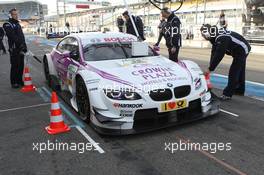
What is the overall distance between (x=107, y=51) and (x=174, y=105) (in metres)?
1.96

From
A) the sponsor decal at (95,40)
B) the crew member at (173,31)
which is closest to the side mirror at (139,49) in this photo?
the sponsor decal at (95,40)

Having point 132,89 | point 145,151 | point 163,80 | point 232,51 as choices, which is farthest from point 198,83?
point 232,51

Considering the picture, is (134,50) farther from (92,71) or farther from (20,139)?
(20,139)

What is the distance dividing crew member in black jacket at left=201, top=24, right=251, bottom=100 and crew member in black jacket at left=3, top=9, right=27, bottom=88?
4.72 m

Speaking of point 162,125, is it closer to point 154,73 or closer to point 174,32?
point 154,73

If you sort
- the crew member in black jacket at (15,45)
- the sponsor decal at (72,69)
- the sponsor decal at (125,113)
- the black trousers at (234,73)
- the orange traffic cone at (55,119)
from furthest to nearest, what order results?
the crew member in black jacket at (15,45) → the black trousers at (234,73) → the sponsor decal at (72,69) → the orange traffic cone at (55,119) → the sponsor decal at (125,113)

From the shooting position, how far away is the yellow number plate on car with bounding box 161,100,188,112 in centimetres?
485

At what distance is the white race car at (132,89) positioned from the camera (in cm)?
480

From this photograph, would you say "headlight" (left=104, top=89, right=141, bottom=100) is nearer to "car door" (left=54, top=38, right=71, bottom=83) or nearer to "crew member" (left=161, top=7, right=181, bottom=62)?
"car door" (left=54, top=38, right=71, bottom=83)

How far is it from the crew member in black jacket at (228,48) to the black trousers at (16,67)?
4.90 meters

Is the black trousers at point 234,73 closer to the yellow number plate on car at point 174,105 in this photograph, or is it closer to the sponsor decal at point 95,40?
the yellow number plate on car at point 174,105

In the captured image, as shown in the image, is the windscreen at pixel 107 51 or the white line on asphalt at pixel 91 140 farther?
the windscreen at pixel 107 51

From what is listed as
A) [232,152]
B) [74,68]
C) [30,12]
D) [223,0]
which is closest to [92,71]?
[74,68]

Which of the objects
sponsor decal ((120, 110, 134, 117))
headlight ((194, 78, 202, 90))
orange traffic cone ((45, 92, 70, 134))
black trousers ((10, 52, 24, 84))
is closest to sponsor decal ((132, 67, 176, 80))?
headlight ((194, 78, 202, 90))
